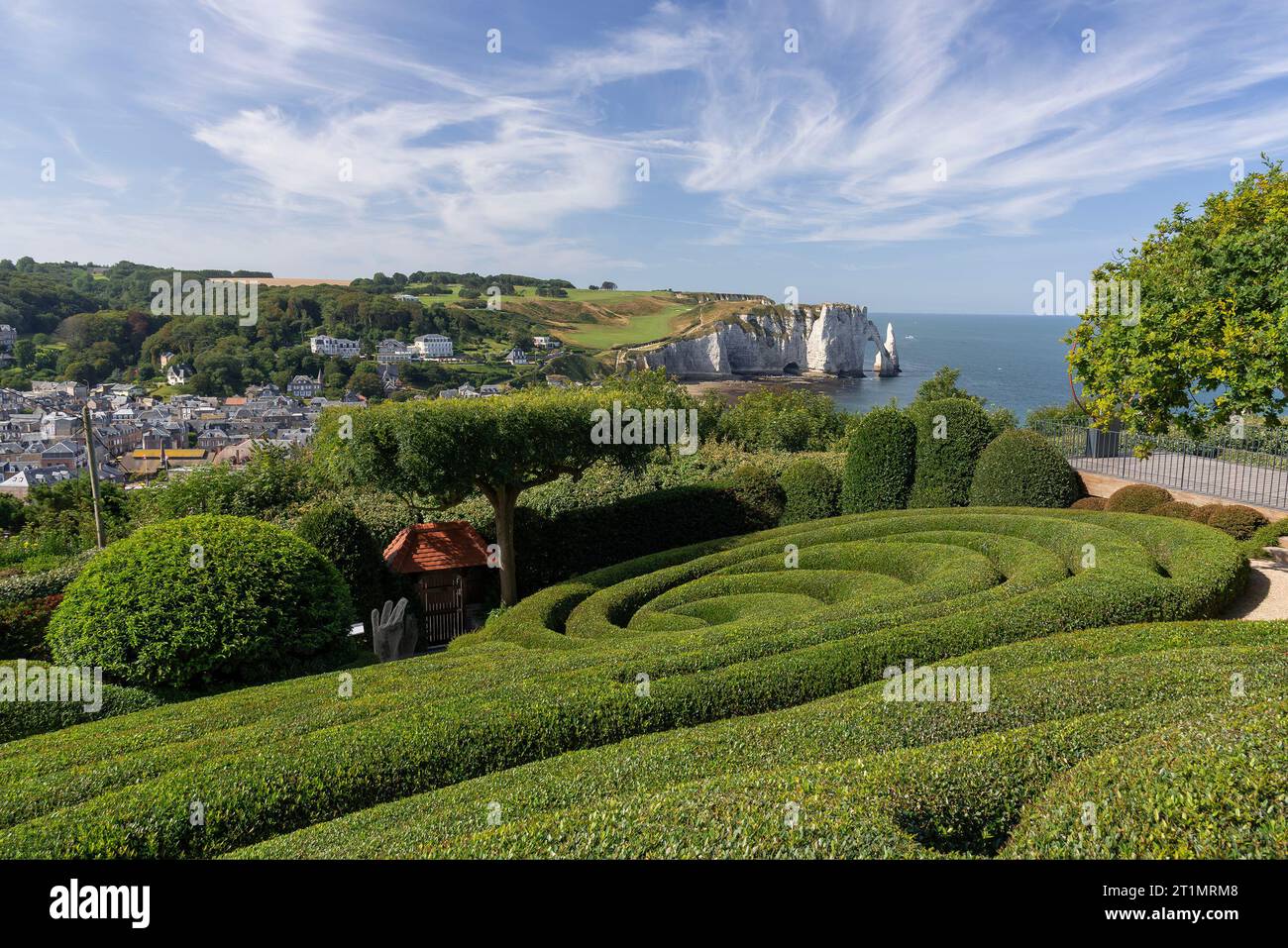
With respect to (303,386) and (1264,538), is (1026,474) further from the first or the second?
(303,386)

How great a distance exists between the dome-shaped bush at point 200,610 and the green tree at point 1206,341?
51.0ft

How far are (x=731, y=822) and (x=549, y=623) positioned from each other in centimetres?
1024

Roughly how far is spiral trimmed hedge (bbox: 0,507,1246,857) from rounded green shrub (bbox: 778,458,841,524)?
15.7ft

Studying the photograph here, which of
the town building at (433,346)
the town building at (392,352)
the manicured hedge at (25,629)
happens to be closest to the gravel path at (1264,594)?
the manicured hedge at (25,629)

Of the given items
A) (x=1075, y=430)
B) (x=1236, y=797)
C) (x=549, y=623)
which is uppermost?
(x=1075, y=430)

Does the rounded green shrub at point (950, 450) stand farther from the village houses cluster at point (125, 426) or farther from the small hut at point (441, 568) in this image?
the village houses cluster at point (125, 426)

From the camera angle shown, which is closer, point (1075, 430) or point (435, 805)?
point (435, 805)

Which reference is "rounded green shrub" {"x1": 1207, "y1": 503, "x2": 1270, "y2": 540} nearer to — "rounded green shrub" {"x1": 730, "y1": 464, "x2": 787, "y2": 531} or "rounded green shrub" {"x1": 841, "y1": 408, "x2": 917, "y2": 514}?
"rounded green shrub" {"x1": 841, "y1": 408, "x2": 917, "y2": 514}

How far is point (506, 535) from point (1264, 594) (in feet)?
49.6

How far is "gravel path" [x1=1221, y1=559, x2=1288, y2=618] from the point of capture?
37.0 feet
